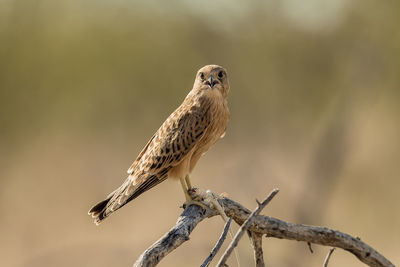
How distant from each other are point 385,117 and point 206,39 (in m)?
3.91

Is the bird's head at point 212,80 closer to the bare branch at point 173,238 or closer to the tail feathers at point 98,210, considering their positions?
the tail feathers at point 98,210

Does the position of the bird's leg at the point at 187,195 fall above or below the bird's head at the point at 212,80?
below

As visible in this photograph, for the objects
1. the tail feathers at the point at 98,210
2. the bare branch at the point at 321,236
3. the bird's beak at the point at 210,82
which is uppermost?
the bird's beak at the point at 210,82

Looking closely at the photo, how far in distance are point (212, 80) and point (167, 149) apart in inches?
20.9

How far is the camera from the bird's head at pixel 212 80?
3980mm

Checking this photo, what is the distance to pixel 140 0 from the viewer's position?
1378 centimetres

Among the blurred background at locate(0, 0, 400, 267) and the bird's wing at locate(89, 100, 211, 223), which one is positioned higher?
the blurred background at locate(0, 0, 400, 267)

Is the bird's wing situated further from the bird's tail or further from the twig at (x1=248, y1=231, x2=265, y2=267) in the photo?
the twig at (x1=248, y1=231, x2=265, y2=267)

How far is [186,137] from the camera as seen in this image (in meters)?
3.78

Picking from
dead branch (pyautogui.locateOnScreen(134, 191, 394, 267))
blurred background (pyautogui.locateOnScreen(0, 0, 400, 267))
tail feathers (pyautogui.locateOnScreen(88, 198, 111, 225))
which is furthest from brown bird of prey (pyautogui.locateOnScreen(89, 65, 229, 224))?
blurred background (pyautogui.locateOnScreen(0, 0, 400, 267))

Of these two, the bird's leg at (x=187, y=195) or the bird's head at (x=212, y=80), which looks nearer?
the bird's leg at (x=187, y=195)

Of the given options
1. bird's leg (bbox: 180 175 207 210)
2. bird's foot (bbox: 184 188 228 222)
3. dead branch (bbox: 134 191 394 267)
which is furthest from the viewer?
bird's leg (bbox: 180 175 207 210)

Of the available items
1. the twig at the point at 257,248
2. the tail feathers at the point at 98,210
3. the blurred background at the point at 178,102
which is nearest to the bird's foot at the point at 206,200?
the twig at the point at 257,248

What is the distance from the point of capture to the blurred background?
355 inches
